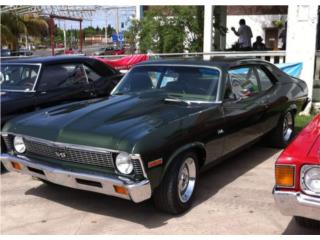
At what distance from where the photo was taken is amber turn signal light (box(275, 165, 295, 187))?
3.31 meters

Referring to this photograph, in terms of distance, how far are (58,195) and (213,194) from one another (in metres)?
1.69

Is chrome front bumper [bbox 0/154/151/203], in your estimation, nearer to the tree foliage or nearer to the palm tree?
the tree foliage

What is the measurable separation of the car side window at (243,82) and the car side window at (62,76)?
9.16ft

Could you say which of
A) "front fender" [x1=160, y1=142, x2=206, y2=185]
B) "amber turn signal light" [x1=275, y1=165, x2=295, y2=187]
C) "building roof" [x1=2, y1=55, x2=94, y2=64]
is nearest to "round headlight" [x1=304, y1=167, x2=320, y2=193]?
"amber turn signal light" [x1=275, y1=165, x2=295, y2=187]

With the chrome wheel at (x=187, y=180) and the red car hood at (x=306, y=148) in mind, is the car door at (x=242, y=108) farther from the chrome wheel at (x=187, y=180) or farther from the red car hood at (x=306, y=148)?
the red car hood at (x=306, y=148)

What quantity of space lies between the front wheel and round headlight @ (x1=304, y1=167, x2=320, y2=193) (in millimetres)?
1322

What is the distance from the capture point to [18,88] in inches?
265

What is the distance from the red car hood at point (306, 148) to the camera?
3.27 metres

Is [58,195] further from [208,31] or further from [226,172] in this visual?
[208,31]

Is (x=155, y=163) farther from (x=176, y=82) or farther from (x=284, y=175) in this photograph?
(x=176, y=82)

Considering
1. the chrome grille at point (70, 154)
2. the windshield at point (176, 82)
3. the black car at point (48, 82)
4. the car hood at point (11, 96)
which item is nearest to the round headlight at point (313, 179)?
the chrome grille at point (70, 154)

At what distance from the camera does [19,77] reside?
22.7 feet

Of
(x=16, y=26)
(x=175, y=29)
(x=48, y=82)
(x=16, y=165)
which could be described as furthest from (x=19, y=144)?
(x=16, y=26)

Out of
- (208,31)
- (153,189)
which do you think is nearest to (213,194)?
(153,189)
